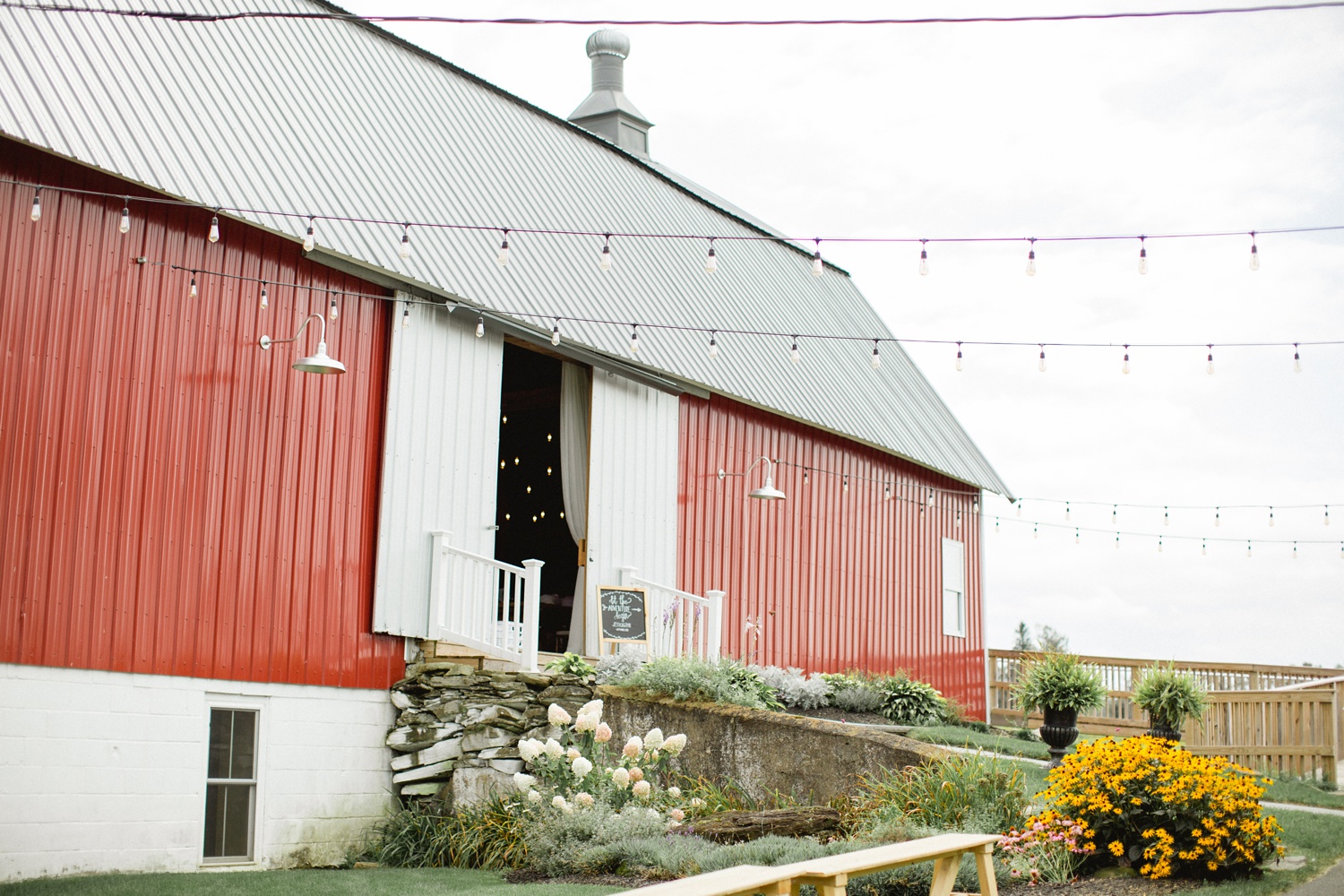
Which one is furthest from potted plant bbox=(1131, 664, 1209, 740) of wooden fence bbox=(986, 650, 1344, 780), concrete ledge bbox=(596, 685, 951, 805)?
concrete ledge bbox=(596, 685, 951, 805)

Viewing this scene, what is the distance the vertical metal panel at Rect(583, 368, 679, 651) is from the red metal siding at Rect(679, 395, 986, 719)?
1.10ft

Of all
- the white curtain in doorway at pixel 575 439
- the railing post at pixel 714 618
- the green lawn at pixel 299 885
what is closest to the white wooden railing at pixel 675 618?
the railing post at pixel 714 618

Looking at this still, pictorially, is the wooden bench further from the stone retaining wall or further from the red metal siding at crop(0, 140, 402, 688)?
the red metal siding at crop(0, 140, 402, 688)

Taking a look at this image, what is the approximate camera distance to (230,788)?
33.7 ft

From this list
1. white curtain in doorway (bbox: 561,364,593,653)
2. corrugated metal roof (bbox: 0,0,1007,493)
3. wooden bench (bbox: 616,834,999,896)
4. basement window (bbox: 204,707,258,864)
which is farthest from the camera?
white curtain in doorway (bbox: 561,364,593,653)

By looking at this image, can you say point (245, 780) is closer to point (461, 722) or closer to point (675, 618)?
point (461, 722)

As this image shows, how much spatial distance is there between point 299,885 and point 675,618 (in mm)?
5524

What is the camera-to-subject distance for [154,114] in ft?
33.7

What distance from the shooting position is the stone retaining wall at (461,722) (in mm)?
11125

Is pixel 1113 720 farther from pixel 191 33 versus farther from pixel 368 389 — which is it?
pixel 191 33

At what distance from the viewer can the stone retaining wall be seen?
11.1m

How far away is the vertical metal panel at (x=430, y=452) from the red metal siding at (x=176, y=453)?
0.54ft

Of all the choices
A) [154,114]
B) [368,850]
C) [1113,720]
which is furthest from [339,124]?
[1113,720]

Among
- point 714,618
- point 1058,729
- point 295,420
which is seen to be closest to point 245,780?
point 295,420
